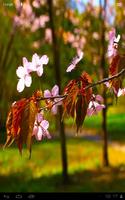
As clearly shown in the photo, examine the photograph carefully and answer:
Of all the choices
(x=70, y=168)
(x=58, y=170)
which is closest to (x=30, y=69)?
(x=58, y=170)

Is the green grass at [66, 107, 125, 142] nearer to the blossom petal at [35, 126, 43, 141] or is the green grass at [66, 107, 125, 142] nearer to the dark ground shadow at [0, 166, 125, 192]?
the dark ground shadow at [0, 166, 125, 192]

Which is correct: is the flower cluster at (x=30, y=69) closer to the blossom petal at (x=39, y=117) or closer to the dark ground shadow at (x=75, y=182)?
the blossom petal at (x=39, y=117)

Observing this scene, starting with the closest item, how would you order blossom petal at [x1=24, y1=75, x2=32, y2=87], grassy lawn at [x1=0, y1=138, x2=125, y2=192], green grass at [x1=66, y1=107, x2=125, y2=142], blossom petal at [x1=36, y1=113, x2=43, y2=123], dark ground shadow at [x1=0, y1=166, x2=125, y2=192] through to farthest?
blossom petal at [x1=36, y1=113, x2=43, y2=123], blossom petal at [x1=24, y1=75, x2=32, y2=87], dark ground shadow at [x1=0, y1=166, x2=125, y2=192], grassy lawn at [x1=0, y1=138, x2=125, y2=192], green grass at [x1=66, y1=107, x2=125, y2=142]

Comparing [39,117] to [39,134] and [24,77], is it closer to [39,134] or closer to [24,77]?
[39,134]

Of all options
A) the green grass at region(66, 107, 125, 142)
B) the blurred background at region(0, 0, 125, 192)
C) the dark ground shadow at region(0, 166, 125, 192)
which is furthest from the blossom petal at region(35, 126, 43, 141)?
the green grass at region(66, 107, 125, 142)

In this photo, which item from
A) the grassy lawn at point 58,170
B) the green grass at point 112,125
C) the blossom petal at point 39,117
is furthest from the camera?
the green grass at point 112,125

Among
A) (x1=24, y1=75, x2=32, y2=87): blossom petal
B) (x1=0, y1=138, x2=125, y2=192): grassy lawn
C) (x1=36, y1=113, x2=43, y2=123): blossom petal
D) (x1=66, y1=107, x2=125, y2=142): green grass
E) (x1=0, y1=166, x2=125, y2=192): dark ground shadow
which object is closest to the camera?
(x1=36, y1=113, x2=43, y2=123): blossom petal

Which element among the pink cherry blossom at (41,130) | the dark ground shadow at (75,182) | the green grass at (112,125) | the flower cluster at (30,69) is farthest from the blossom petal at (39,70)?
the green grass at (112,125)
